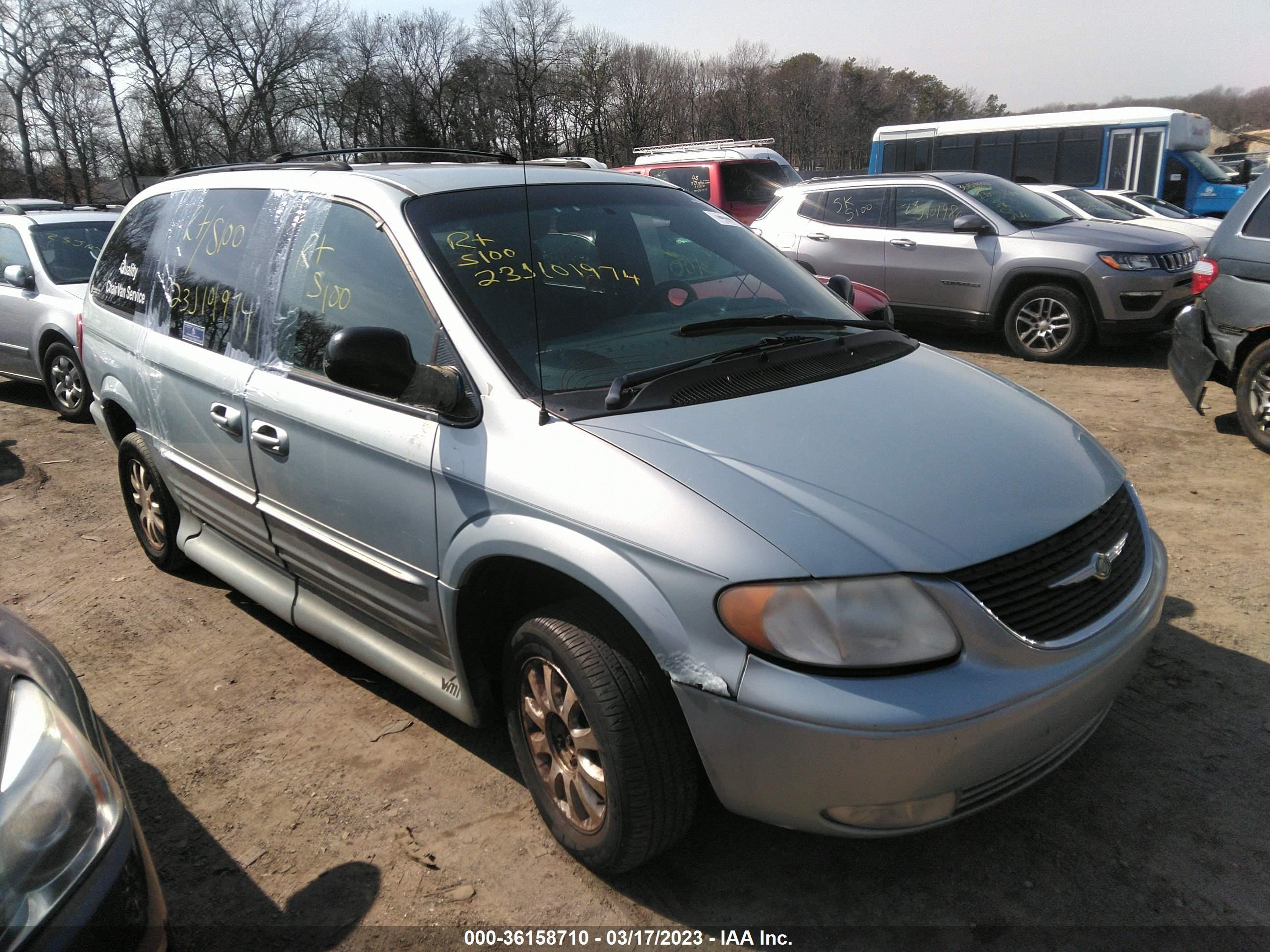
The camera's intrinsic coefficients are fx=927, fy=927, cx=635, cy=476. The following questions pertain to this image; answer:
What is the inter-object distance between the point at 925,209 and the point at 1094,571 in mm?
8044

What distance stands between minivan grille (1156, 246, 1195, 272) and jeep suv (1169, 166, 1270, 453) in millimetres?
2523

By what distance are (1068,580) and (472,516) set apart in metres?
1.52

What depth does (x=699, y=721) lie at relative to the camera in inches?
82.3

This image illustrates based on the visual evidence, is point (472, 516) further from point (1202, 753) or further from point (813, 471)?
point (1202, 753)

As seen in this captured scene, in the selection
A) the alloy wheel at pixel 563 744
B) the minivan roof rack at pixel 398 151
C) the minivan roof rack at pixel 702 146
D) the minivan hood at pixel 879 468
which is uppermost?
the minivan roof rack at pixel 398 151

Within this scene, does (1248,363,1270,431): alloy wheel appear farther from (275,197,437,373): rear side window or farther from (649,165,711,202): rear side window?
(649,165,711,202): rear side window

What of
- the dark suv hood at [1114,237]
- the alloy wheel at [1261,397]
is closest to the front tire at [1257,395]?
the alloy wheel at [1261,397]

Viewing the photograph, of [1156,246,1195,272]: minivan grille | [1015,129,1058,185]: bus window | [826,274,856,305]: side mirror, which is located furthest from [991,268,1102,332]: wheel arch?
[1015,129,1058,185]: bus window

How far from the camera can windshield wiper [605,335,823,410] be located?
2498 mm

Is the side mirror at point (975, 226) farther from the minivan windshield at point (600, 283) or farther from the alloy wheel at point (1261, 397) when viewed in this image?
the minivan windshield at point (600, 283)

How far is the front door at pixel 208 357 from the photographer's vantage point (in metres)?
3.45

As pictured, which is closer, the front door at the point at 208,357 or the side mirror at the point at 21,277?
the front door at the point at 208,357

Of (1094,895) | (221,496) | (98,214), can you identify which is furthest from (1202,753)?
(98,214)

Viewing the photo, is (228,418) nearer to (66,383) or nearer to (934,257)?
(66,383)
